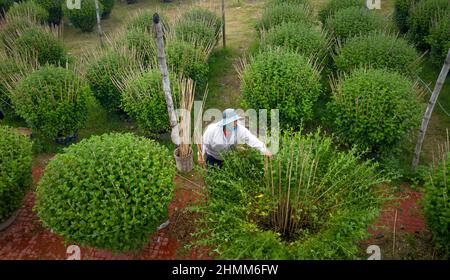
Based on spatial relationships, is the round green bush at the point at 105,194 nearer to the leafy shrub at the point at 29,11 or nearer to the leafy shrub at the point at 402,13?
the leafy shrub at the point at 29,11

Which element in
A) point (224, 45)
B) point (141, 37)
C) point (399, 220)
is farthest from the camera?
point (224, 45)

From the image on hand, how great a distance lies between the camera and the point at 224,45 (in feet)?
32.5

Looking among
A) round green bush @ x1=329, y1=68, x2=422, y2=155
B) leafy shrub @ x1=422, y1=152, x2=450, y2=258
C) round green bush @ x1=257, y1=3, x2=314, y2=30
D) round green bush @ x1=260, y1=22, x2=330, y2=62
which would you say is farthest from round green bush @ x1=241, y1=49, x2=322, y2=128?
round green bush @ x1=257, y1=3, x2=314, y2=30

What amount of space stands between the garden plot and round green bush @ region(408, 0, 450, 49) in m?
0.04

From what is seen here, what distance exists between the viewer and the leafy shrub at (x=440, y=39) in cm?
725

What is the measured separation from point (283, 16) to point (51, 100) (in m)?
5.23

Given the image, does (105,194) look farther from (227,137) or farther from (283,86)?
(283,86)

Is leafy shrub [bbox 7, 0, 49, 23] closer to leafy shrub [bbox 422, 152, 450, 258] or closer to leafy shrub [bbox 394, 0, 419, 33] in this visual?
leafy shrub [bbox 394, 0, 419, 33]

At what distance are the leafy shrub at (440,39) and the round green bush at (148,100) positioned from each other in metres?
5.33

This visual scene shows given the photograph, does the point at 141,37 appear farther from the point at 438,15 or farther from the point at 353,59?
the point at 438,15

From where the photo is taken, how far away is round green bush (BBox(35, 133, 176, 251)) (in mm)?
3682

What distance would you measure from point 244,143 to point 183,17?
579 cm
